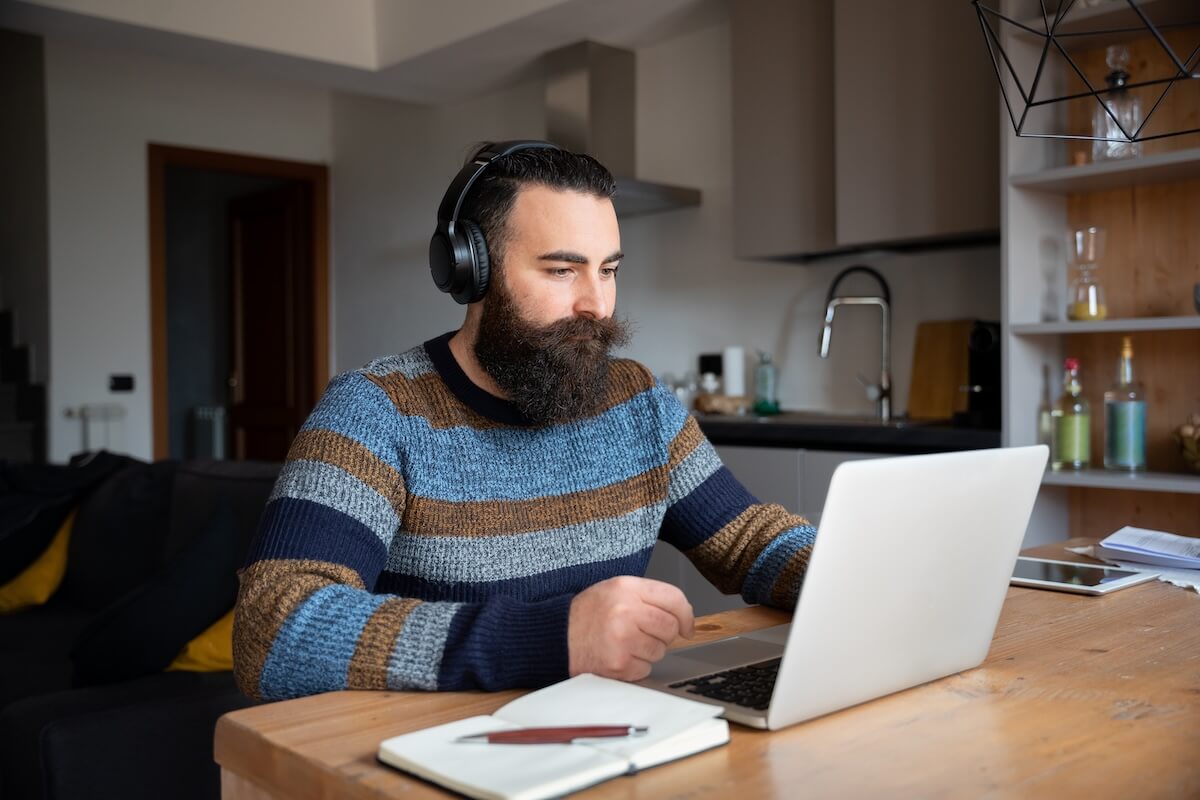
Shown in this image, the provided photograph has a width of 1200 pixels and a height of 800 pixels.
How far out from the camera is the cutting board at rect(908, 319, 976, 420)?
3234 millimetres

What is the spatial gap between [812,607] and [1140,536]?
111 cm

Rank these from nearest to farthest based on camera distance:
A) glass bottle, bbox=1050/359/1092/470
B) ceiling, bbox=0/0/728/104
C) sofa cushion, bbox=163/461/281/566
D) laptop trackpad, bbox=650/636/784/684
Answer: laptop trackpad, bbox=650/636/784/684 < sofa cushion, bbox=163/461/281/566 < glass bottle, bbox=1050/359/1092/470 < ceiling, bbox=0/0/728/104

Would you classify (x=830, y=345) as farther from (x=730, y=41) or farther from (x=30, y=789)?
(x=30, y=789)

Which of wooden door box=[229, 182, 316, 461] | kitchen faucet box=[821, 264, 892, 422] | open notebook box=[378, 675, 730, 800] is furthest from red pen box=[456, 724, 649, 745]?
wooden door box=[229, 182, 316, 461]

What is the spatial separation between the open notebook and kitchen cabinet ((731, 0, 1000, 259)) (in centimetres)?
237

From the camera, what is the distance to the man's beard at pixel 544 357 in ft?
4.39

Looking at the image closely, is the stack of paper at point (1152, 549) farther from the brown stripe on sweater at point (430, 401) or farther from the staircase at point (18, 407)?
the staircase at point (18, 407)

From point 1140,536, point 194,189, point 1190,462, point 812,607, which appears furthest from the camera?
point 194,189

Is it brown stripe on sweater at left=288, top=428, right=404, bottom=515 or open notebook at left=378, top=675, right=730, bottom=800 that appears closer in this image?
open notebook at left=378, top=675, right=730, bottom=800

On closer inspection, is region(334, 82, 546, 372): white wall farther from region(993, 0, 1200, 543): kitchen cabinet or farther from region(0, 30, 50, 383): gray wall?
region(993, 0, 1200, 543): kitchen cabinet

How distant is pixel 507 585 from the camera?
1308 millimetres

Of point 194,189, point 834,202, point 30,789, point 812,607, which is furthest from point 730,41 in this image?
point 194,189

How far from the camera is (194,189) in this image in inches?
278

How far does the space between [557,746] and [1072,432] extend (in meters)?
2.25
